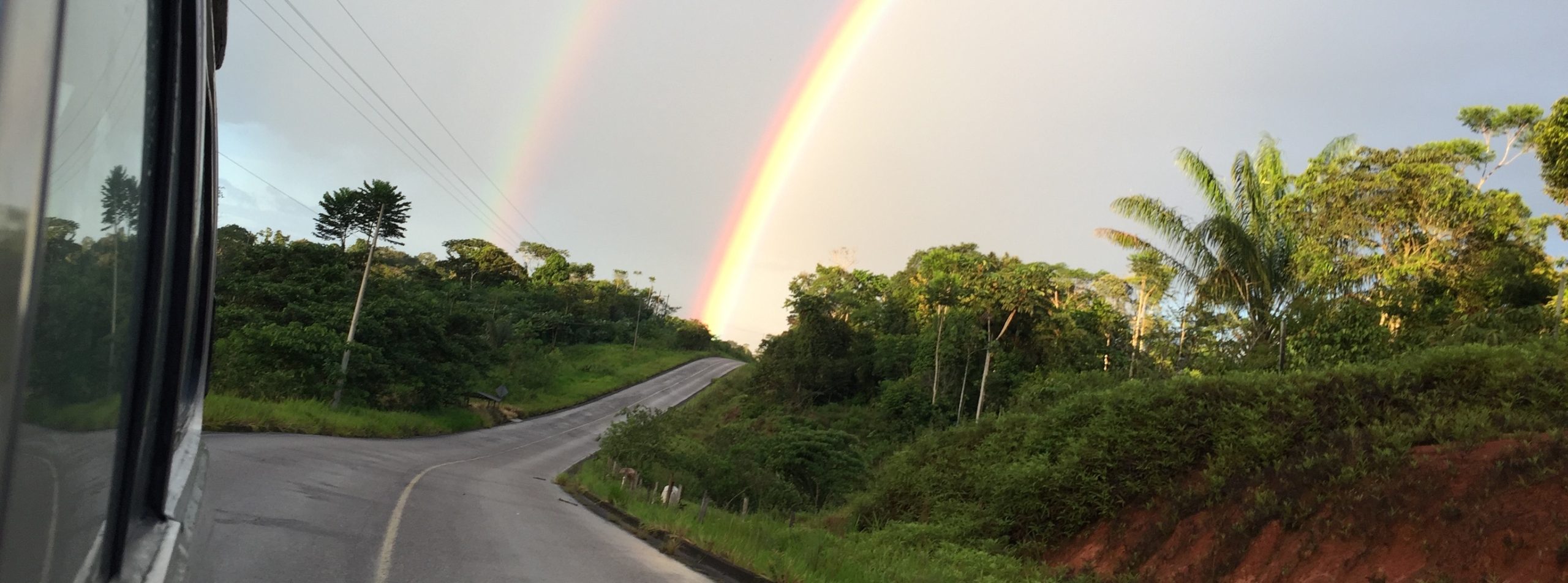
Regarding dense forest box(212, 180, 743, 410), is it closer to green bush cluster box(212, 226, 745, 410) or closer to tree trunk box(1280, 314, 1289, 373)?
green bush cluster box(212, 226, 745, 410)

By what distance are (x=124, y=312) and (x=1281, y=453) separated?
12528 mm

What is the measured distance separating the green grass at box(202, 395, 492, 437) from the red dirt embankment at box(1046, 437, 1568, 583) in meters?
16.2

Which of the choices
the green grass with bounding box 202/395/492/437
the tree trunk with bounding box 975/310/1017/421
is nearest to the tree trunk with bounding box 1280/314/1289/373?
the tree trunk with bounding box 975/310/1017/421

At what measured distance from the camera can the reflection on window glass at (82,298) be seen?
114 centimetres

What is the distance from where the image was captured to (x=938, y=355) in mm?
40469

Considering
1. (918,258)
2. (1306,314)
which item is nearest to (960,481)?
(1306,314)

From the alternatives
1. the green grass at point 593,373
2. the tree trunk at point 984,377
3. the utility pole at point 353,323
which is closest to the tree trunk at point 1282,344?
the tree trunk at point 984,377

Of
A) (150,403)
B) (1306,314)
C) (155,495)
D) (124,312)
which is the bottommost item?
(155,495)

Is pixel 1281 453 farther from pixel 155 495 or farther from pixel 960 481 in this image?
pixel 155 495

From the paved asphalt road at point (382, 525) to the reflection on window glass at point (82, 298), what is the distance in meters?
1.55

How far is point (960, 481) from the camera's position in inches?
666

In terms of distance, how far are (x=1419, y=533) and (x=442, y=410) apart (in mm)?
36326

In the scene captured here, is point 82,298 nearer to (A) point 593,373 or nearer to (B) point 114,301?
(B) point 114,301

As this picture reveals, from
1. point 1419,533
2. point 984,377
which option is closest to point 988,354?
point 984,377
